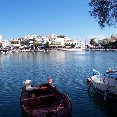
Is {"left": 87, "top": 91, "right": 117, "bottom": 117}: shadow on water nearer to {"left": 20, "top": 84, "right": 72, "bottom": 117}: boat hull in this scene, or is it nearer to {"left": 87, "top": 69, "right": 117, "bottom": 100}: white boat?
{"left": 87, "top": 69, "right": 117, "bottom": 100}: white boat

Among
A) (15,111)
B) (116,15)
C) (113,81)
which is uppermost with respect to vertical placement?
(116,15)

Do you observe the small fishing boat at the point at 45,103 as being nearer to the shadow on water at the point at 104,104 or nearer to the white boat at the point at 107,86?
the shadow on water at the point at 104,104

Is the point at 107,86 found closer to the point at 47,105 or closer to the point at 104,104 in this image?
the point at 104,104

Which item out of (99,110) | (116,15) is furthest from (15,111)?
(116,15)

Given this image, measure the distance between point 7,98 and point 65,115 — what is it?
14455 mm

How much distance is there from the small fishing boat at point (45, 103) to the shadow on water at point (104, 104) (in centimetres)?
508

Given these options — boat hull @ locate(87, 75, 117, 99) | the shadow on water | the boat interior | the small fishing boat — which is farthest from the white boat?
the boat interior

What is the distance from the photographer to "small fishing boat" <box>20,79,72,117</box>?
24266 millimetres

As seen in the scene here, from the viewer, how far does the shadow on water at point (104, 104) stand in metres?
30.1

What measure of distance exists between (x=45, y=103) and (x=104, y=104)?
7822 mm

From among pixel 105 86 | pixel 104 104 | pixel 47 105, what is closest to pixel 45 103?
pixel 47 105

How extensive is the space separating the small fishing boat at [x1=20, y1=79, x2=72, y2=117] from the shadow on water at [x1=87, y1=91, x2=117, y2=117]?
16.7ft

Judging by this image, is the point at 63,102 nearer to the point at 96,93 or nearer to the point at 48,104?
the point at 48,104

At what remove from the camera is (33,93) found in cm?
3231
